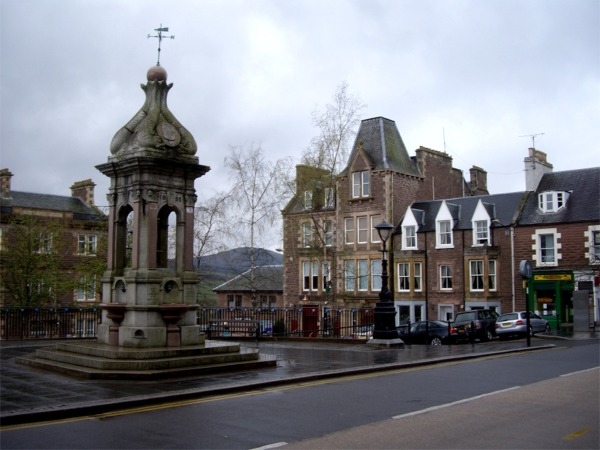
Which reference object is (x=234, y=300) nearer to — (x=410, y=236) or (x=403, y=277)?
(x=403, y=277)

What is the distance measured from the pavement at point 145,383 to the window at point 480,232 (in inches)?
1020

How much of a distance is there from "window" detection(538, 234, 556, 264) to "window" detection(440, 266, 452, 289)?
6.48 meters

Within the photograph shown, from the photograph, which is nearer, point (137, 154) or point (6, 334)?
point (137, 154)

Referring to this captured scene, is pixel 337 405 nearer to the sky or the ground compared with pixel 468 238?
nearer to the ground

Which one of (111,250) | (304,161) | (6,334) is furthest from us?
(304,161)

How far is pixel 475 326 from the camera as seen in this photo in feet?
102

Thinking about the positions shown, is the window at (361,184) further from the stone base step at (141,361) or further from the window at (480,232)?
the stone base step at (141,361)

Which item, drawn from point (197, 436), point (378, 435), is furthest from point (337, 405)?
point (197, 436)

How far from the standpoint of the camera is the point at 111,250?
1692cm

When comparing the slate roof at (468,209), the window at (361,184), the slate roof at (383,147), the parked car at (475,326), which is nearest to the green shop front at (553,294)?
the slate roof at (468,209)

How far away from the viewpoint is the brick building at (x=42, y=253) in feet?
128

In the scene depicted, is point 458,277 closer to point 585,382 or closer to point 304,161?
A: point 304,161

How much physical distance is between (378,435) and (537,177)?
41.2 m

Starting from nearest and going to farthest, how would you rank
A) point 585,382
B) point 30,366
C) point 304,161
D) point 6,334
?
point 585,382 → point 30,366 → point 6,334 → point 304,161
